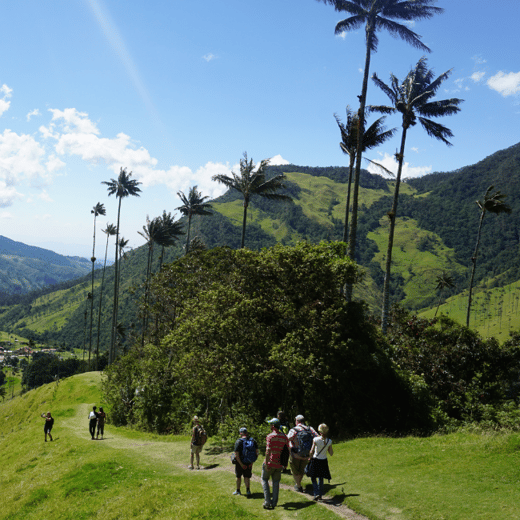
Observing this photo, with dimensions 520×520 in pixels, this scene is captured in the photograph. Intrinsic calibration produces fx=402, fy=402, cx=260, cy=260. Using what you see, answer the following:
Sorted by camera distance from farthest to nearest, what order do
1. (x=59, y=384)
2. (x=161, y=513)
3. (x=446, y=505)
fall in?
(x=59, y=384) → (x=161, y=513) → (x=446, y=505)

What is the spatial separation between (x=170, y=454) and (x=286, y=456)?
1114 cm

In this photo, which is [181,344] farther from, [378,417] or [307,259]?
[378,417]

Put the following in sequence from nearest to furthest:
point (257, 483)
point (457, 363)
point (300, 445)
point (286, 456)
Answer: point (286, 456)
point (300, 445)
point (257, 483)
point (457, 363)

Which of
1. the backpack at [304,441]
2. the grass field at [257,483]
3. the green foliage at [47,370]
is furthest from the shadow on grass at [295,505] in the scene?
the green foliage at [47,370]

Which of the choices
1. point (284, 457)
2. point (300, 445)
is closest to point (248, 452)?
point (284, 457)

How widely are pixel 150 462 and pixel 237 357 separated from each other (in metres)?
6.48

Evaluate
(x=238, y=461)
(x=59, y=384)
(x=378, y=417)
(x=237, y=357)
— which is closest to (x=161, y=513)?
(x=238, y=461)

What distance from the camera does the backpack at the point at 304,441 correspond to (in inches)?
468

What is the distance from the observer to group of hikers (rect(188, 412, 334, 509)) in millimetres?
11195

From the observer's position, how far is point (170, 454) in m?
20.2

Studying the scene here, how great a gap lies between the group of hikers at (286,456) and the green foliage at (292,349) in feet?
23.7

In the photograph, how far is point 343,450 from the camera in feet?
58.2

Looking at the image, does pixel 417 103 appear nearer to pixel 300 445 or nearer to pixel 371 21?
pixel 371 21

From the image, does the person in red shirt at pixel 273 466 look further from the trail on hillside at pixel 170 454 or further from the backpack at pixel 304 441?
the trail on hillside at pixel 170 454
